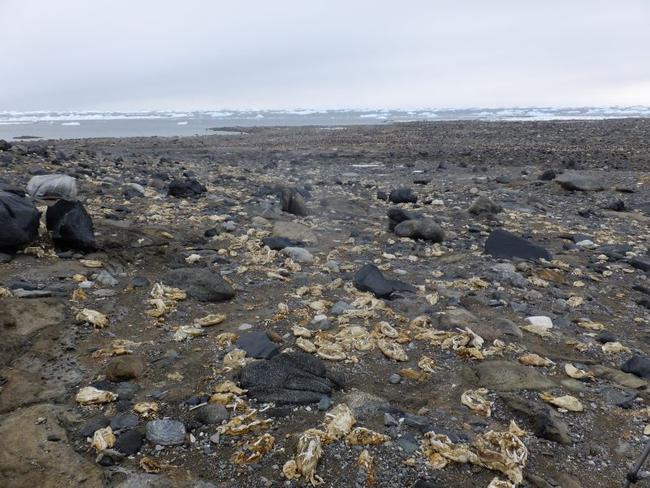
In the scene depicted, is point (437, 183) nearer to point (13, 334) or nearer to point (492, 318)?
point (492, 318)

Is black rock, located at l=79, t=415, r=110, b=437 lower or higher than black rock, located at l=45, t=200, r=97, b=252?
lower

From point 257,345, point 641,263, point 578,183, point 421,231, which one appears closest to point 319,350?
point 257,345

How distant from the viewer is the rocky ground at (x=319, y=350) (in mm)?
2465

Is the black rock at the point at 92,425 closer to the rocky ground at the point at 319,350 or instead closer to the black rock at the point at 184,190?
the rocky ground at the point at 319,350

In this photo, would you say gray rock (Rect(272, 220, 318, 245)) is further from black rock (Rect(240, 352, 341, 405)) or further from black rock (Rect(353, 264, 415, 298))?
black rock (Rect(240, 352, 341, 405))

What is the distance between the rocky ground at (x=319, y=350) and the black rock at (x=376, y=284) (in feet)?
0.07

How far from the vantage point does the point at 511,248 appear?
6.07 m

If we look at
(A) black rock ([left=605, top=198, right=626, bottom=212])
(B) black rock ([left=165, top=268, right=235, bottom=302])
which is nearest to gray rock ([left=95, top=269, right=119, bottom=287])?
(B) black rock ([left=165, top=268, right=235, bottom=302])

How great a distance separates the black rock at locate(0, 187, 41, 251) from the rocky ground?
0.14 meters

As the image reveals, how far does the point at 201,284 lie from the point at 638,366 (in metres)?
3.64

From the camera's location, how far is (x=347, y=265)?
556 cm

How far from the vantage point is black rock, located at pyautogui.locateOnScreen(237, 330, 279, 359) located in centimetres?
338

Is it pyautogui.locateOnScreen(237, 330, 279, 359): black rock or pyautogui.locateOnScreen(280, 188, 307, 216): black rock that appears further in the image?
pyautogui.locateOnScreen(280, 188, 307, 216): black rock

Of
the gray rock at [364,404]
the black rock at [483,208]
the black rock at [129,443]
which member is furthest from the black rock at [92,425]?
the black rock at [483,208]
